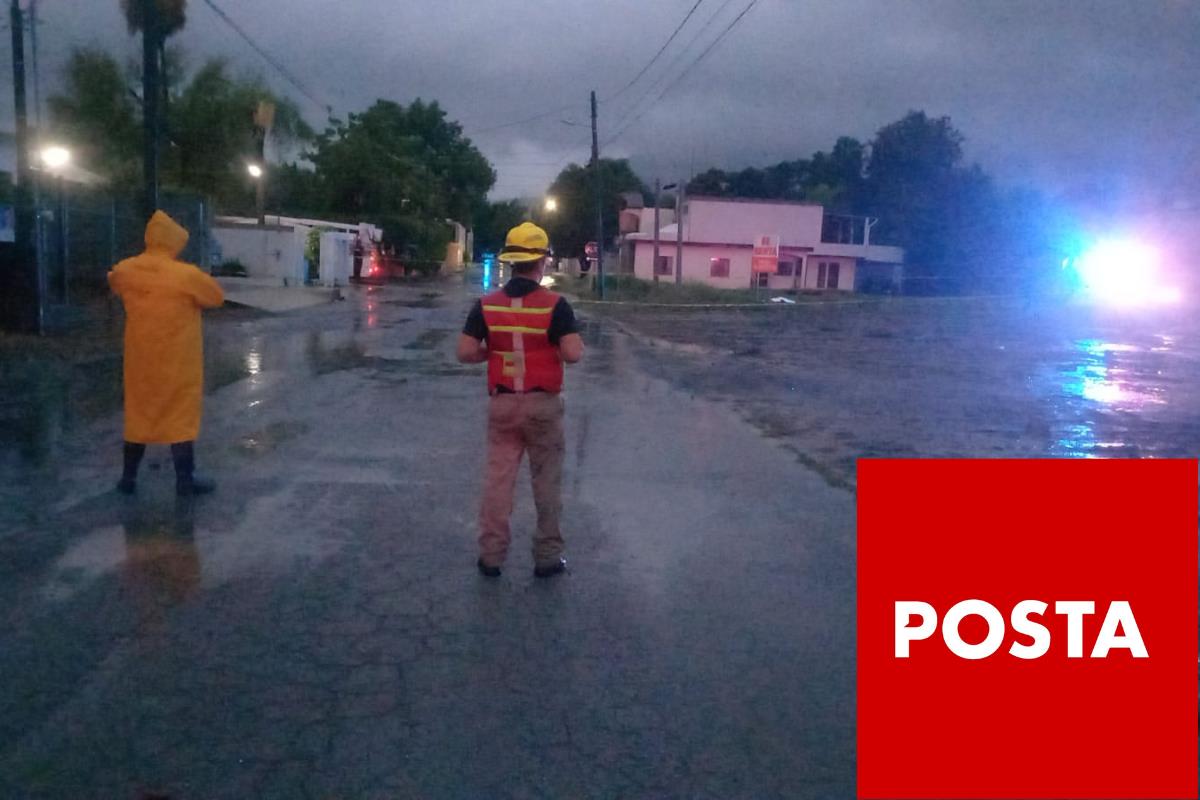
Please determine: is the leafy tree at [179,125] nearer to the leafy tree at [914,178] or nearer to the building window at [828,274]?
the building window at [828,274]

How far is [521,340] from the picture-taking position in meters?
5.82

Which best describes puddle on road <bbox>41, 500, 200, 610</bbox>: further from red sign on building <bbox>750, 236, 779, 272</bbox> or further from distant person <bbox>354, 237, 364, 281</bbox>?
distant person <bbox>354, 237, 364, 281</bbox>

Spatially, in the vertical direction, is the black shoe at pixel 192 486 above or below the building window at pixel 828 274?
below

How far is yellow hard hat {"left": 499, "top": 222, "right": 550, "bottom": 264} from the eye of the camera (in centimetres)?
583

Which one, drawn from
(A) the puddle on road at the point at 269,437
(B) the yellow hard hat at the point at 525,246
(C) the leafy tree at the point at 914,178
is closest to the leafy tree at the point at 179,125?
(A) the puddle on road at the point at 269,437

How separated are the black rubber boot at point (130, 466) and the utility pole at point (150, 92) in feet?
43.8

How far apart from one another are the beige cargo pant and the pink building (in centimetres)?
5957

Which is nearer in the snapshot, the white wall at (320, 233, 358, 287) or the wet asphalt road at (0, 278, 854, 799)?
the wet asphalt road at (0, 278, 854, 799)

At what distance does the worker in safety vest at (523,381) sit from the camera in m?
5.82

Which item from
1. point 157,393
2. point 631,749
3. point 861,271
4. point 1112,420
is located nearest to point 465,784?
point 631,749

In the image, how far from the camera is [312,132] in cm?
5591

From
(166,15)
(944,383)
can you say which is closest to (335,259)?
(166,15)

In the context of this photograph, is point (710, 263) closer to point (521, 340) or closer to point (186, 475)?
point (186, 475)

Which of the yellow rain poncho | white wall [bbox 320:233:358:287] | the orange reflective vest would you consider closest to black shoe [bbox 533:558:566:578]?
the orange reflective vest
